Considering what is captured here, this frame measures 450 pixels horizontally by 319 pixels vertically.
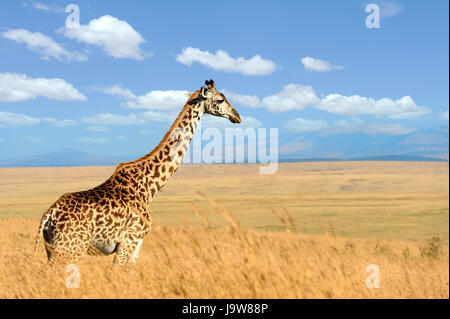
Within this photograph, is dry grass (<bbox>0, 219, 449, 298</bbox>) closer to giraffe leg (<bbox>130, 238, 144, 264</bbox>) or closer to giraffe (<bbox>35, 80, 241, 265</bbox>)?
giraffe leg (<bbox>130, 238, 144, 264</bbox>)

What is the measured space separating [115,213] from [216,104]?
2.66 meters

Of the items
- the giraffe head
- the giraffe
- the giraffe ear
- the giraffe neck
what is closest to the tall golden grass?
the giraffe

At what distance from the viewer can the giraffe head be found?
316 inches

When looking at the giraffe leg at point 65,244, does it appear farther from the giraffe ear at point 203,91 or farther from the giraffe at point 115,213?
the giraffe ear at point 203,91

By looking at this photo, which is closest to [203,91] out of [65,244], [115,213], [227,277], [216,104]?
[216,104]

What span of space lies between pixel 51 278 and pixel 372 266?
4281 mm

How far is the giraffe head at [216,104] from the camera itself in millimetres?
8039

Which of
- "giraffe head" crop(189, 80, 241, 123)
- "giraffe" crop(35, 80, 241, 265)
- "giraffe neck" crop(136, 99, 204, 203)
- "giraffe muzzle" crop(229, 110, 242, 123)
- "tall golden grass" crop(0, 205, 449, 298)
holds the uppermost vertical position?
"giraffe head" crop(189, 80, 241, 123)

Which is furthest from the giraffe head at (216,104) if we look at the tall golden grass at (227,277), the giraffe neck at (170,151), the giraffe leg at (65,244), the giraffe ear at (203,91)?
the giraffe leg at (65,244)

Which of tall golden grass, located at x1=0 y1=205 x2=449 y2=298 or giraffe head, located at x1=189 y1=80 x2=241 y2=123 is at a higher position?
giraffe head, located at x1=189 y1=80 x2=241 y2=123

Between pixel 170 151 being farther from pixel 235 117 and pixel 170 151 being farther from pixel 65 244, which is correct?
pixel 65 244

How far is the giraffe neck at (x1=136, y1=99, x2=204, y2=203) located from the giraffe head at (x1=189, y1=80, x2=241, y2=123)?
0.36 feet

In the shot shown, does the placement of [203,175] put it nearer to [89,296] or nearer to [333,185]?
[333,185]
